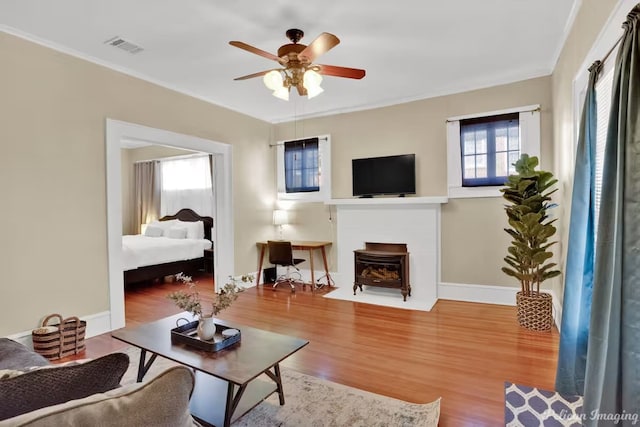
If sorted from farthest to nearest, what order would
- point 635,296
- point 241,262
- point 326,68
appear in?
point 241,262 < point 326,68 < point 635,296

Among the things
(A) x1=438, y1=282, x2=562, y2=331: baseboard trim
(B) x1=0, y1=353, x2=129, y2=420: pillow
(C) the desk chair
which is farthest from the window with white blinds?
(C) the desk chair

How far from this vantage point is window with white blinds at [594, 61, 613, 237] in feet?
6.98

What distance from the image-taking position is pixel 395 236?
4.70m

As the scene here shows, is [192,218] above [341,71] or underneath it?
underneath

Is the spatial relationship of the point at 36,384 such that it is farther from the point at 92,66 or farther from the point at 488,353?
the point at 92,66

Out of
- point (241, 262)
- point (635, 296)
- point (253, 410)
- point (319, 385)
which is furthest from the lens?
point (241, 262)

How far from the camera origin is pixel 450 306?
414cm

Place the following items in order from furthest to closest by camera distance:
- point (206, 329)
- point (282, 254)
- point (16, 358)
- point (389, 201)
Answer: point (282, 254) < point (389, 201) < point (206, 329) < point (16, 358)

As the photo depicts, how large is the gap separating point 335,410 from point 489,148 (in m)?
3.58

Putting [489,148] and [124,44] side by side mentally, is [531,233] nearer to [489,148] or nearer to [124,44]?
[489,148]

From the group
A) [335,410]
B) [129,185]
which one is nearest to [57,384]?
[335,410]

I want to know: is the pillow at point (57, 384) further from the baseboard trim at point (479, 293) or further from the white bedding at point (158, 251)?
the white bedding at point (158, 251)

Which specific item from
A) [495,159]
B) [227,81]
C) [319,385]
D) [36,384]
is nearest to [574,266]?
[319,385]

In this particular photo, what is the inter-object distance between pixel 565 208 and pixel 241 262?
4.26 meters
